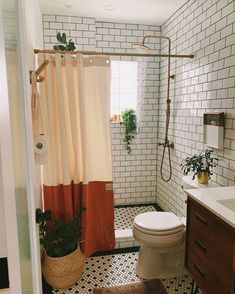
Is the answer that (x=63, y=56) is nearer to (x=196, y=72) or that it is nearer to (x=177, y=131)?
(x=196, y=72)

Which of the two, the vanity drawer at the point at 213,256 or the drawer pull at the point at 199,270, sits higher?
the vanity drawer at the point at 213,256

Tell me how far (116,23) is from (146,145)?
5.54 ft

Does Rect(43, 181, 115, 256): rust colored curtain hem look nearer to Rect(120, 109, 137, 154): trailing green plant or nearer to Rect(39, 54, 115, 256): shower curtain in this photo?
Rect(39, 54, 115, 256): shower curtain

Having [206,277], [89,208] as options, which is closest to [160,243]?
[206,277]

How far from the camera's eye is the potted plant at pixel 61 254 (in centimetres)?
187

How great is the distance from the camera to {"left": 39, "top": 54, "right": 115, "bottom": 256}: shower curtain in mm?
2076

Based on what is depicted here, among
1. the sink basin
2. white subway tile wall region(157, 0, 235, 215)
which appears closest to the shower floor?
white subway tile wall region(157, 0, 235, 215)

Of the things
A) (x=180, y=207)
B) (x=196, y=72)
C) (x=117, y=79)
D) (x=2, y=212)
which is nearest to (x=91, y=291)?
(x=180, y=207)

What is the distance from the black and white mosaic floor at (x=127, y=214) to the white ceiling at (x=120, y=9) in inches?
100

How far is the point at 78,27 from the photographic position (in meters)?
2.95

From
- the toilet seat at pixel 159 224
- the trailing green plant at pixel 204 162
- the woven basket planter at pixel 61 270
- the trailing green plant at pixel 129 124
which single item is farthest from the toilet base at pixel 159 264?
the trailing green plant at pixel 129 124

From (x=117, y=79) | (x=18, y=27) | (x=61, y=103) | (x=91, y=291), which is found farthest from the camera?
(x=117, y=79)

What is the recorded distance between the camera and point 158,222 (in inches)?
78.1

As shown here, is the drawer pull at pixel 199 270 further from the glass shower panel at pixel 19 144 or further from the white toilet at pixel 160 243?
the glass shower panel at pixel 19 144
